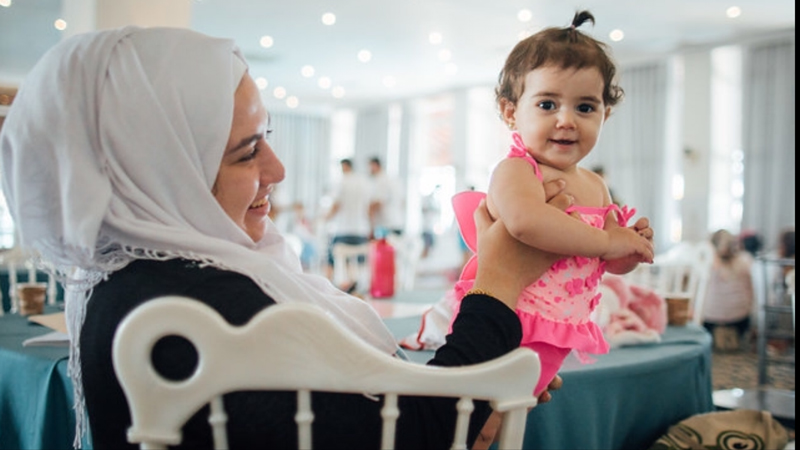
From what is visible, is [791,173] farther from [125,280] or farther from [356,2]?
[125,280]

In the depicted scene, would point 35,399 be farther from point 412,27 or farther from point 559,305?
point 412,27

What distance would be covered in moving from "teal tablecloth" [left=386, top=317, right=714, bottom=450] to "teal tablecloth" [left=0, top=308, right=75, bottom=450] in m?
0.78

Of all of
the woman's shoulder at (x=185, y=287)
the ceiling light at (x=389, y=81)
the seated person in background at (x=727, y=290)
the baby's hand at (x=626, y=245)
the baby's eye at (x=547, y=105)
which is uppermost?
the ceiling light at (x=389, y=81)

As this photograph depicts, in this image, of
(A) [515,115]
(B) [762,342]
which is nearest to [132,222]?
(A) [515,115]

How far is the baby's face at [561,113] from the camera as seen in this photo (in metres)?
1.09

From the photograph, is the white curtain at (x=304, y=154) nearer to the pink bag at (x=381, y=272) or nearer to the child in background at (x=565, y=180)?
the pink bag at (x=381, y=272)

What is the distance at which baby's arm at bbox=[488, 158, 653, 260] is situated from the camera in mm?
950

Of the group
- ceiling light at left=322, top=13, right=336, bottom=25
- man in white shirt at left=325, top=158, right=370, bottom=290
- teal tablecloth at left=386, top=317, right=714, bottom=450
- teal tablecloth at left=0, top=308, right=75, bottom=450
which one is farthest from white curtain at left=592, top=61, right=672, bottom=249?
teal tablecloth at left=0, top=308, right=75, bottom=450

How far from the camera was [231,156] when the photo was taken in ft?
2.83

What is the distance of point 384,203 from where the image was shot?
338 inches

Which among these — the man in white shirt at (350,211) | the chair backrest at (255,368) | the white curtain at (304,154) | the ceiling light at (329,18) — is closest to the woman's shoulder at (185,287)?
the chair backrest at (255,368)

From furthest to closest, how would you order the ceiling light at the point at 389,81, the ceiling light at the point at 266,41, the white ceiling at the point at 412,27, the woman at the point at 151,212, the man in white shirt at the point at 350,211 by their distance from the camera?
1. the ceiling light at the point at 389,81
2. the man in white shirt at the point at 350,211
3. the ceiling light at the point at 266,41
4. the white ceiling at the point at 412,27
5. the woman at the point at 151,212

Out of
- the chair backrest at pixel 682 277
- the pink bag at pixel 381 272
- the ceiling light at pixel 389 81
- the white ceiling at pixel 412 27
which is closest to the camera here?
the pink bag at pixel 381 272

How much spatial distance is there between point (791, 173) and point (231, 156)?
770cm
